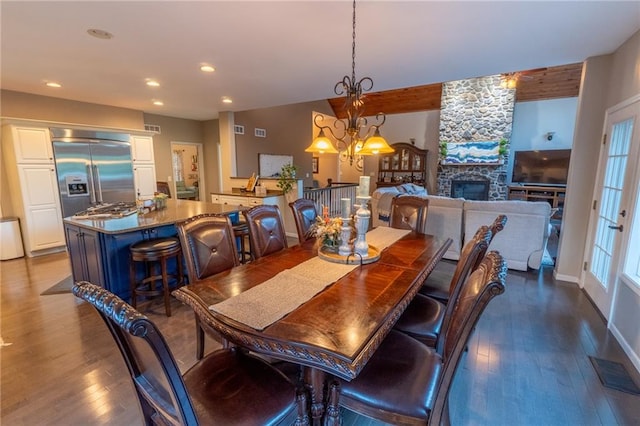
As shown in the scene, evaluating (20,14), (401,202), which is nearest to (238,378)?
(401,202)

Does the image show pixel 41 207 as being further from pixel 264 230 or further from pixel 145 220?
pixel 264 230

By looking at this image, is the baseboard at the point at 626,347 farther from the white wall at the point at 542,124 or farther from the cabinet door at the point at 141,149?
the cabinet door at the point at 141,149

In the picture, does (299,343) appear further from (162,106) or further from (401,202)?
(162,106)

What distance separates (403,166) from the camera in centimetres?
930

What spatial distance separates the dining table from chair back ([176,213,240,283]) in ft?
0.76

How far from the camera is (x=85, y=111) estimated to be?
5199 mm

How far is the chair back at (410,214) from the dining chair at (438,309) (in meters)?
1.27

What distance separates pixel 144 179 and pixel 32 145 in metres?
1.65

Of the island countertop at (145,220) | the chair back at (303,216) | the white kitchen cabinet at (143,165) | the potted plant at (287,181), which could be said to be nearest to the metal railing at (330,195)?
the potted plant at (287,181)

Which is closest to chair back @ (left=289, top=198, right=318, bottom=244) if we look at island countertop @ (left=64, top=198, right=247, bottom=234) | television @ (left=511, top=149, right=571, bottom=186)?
island countertop @ (left=64, top=198, right=247, bottom=234)

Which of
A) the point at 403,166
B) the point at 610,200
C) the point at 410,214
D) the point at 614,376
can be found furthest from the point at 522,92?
the point at 614,376

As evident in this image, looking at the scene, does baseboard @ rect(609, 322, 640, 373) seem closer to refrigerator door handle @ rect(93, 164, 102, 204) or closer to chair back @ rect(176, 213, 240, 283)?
chair back @ rect(176, 213, 240, 283)

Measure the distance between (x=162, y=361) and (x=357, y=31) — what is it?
108 inches

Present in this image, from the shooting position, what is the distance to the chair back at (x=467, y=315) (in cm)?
104
